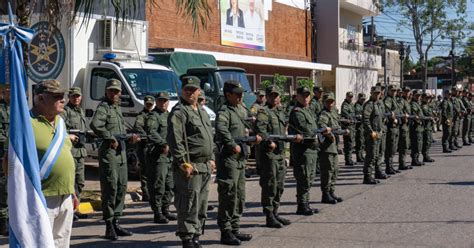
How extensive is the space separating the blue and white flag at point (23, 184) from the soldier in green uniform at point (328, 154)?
6.39 meters

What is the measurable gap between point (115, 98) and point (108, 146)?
710mm

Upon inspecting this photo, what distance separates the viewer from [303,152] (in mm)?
10555

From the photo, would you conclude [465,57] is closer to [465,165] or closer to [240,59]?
[240,59]

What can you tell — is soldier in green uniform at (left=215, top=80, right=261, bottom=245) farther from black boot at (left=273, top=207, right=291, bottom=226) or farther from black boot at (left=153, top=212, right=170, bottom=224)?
black boot at (left=153, top=212, right=170, bottom=224)

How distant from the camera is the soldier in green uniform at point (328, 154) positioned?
448 inches

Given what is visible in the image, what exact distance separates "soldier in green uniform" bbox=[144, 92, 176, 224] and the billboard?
15.8 m

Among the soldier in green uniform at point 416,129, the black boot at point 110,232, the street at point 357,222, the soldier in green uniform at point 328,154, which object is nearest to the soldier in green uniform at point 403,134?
the soldier in green uniform at point 416,129

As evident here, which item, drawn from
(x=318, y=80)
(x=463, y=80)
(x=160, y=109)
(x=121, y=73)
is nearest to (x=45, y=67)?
(x=121, y=73)

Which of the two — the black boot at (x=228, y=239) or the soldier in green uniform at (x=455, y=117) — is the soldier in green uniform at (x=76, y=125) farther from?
the soldier in green uniform at (x=455, y=117)

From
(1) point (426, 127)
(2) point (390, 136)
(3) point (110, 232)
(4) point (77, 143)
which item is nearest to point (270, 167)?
(3) point (110, 232)

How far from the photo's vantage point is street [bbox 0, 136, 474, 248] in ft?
28.1

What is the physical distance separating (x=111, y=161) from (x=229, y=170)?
1.53 meters

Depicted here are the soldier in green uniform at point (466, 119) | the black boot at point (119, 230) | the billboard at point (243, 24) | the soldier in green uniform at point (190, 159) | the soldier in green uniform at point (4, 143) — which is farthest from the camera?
the billboard at point (243, 24)

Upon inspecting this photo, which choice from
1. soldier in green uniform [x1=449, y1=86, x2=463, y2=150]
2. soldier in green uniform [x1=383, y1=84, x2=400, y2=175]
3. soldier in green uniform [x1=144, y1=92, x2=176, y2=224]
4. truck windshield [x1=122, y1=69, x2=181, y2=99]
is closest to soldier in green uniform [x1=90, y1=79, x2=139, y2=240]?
soldier in green uniform [x1=144, y1=92, x2=176, y2=224]
